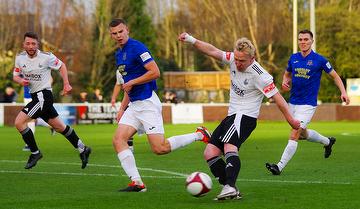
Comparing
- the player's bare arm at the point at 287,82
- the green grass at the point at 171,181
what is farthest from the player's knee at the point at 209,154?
the player's bare arm at the point at 287,82

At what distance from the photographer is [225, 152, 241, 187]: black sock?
11.4 m

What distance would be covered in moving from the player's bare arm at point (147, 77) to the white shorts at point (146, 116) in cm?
38

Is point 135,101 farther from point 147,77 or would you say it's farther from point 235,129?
point 235,129

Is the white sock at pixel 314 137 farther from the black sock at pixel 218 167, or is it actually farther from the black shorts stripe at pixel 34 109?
the black sock at pixel 218 167

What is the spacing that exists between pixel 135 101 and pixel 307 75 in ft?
13.9

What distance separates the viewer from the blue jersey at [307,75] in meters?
16.2

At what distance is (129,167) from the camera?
41.8 ft

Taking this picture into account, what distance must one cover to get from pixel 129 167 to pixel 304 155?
7.78m

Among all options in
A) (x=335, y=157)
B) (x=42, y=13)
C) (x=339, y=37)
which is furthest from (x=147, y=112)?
(x=42, y=13)

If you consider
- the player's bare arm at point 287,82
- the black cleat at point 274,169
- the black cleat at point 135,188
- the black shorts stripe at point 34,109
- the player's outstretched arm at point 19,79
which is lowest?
the black cleat at point 274,169

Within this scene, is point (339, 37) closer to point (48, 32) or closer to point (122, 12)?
point (122, 12)

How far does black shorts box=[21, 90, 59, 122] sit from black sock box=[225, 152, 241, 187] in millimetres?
5958

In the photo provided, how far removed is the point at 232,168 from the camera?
454 inches

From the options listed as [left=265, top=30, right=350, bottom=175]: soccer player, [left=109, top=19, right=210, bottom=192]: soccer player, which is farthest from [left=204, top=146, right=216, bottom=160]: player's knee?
[left=265, top=30, right=350, bottom=175]: soccer player
